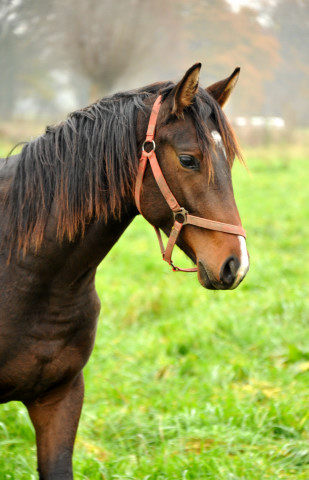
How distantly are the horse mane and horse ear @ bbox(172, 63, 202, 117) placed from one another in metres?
0.04

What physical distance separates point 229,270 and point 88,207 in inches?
23.8

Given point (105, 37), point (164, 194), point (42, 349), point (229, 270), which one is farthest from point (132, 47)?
point (229, 270)

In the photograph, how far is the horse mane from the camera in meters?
2.08

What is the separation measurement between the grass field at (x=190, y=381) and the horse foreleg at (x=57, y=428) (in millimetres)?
470

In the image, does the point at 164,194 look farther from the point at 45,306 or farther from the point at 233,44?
the point at 233,44

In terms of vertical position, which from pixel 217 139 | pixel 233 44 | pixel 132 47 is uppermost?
pixel 233 44

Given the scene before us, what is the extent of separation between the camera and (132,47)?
923 cm

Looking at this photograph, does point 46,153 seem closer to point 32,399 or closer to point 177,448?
point 32,399

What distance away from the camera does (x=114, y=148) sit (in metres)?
2.10

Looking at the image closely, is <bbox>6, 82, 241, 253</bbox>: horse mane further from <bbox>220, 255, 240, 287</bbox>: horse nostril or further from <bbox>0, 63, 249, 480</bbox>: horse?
<bbox>220, 255, 240, 287</bbox>: horse nostril

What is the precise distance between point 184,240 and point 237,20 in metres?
12.5

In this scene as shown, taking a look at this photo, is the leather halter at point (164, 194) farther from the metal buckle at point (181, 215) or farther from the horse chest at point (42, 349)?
the horse chest at point (42, 349)

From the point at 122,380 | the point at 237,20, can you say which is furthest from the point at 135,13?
the point at 122,380

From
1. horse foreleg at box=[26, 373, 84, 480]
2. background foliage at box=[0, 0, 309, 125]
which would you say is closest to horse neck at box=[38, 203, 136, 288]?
horse foreleg at box=[26, 373, 84, 480]
